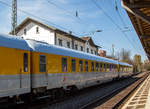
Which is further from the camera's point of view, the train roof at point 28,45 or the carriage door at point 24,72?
the carriage door at point 24,72

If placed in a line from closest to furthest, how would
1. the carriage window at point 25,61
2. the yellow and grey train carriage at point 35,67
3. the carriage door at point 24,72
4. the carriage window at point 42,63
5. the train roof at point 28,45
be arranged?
the yellow and grey train carriage at point 35,67 < the train roof at point 28,45 < the carriage door at point 24,72 < the carriage window at point 25,61 < the carriage window at point 42,63

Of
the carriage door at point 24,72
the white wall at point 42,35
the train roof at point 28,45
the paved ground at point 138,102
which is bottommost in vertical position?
the paved ground at point 138,102

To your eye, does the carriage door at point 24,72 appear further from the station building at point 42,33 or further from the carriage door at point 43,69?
the station building at point 42,33

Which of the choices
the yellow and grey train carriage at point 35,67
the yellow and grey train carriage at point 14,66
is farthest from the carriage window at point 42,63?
the yellow and grey train carriage at point 14,66

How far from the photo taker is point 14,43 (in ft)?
26.7

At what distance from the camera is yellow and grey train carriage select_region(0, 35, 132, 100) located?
24.9 feet

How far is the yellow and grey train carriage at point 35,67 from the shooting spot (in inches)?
299

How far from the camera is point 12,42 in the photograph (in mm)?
8047

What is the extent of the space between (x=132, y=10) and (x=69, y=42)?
30.4 meters

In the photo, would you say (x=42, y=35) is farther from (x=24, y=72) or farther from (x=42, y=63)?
(x=24, y=72)

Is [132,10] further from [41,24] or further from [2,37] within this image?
[41,24]

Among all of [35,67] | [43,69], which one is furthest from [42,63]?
[35,67]

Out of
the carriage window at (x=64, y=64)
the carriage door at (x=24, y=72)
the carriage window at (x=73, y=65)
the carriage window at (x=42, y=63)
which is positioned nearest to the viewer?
the carriage door at (x=24, y=72)

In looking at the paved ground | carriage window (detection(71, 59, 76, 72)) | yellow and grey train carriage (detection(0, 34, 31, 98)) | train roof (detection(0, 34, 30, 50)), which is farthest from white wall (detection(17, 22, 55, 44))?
yellow and grey train carriage (detection(0, 34, 31, 98))
